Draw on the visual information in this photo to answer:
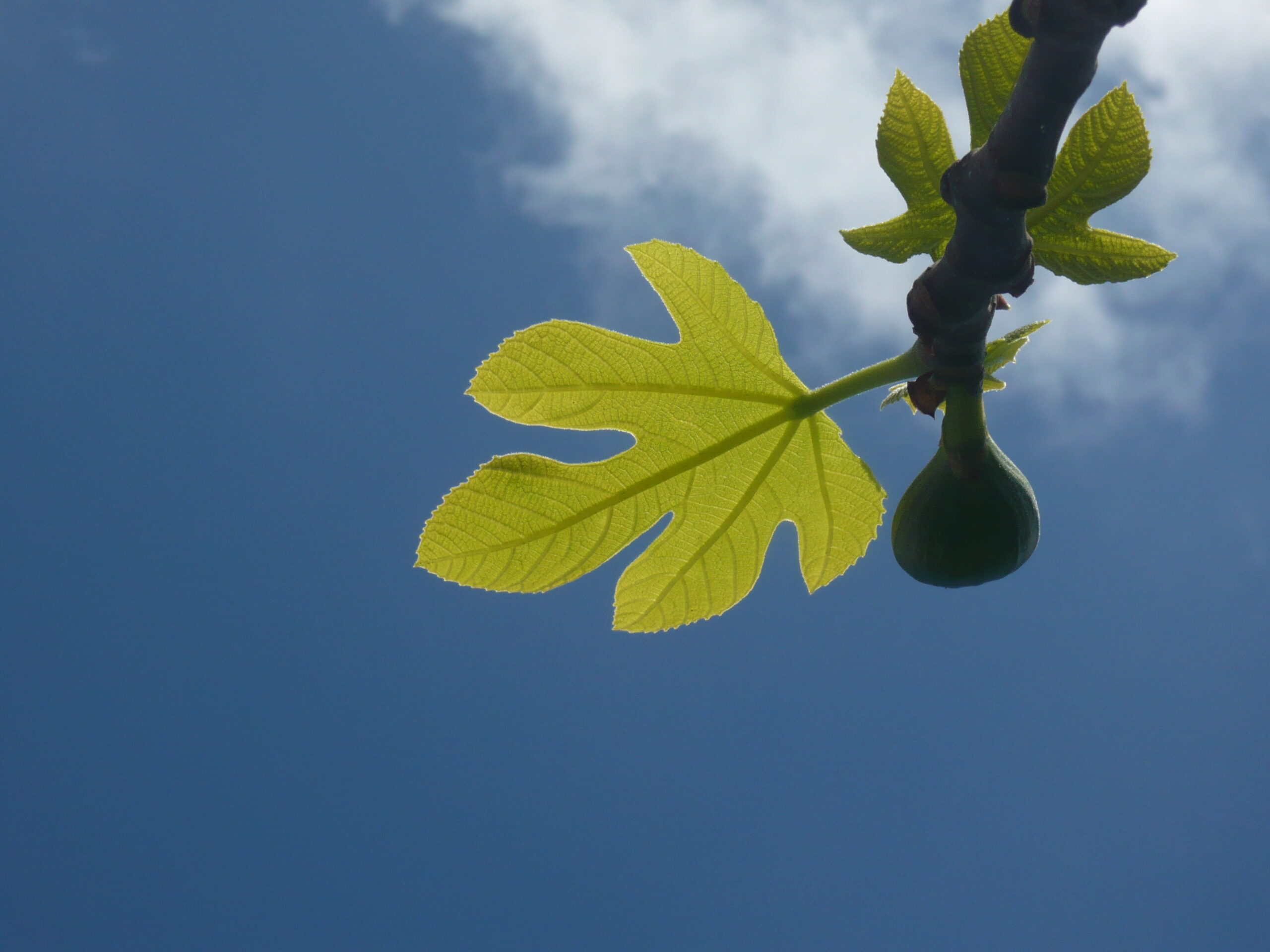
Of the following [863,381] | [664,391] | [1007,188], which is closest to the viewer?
[1007,188]

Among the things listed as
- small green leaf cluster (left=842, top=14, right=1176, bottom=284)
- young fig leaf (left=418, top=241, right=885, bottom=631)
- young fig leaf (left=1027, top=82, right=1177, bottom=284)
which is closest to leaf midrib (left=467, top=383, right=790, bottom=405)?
young fig leaf (left=418, top=241, right=885, bottom=631)

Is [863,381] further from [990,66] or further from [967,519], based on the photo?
[990,66]

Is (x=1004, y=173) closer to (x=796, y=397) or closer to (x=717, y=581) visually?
(x=796, y=397)

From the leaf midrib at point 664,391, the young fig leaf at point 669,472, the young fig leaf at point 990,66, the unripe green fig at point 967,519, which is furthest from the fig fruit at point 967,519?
the young fig leaf at point 990,66

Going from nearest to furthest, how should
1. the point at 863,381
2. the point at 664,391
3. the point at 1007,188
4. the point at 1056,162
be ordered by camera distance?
1. the point at 1007,188
2. the point at 1056,162
3. the point at 863,381
4. the point at 664,391

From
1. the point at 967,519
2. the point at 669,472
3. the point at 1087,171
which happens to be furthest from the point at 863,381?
the point at 1087,171

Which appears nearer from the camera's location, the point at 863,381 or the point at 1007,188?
the point at 1007,188

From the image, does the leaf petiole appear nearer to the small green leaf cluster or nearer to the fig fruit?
the fig fruit
